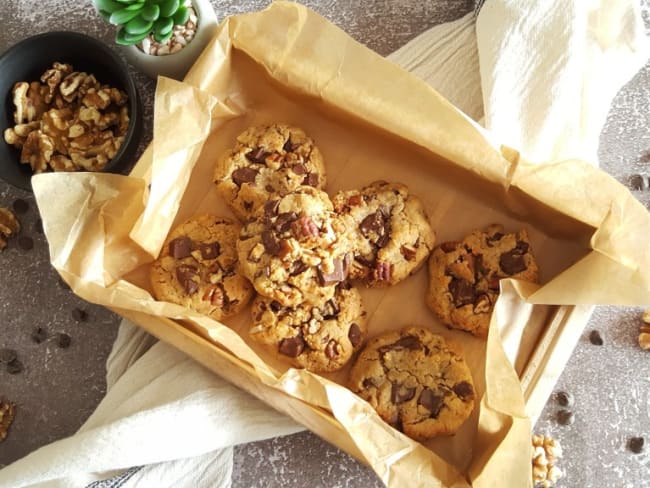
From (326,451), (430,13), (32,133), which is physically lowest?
(326,451)

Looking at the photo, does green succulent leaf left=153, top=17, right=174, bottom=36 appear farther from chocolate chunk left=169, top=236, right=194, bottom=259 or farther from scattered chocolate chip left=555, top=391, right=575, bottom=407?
scattered chocolate chip left=555, top=391, right=575, bottom=407

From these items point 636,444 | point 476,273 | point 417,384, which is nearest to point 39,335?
point 417,384

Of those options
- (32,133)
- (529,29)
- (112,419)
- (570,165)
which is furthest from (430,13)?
(112,419)

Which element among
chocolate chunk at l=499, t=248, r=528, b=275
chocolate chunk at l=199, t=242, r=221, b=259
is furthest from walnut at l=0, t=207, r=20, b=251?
chocolate chunk at l=499, t=248, r=528, b=275

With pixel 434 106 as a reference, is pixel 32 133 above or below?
below

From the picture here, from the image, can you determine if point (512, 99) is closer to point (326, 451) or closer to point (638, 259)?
point (638, 259)

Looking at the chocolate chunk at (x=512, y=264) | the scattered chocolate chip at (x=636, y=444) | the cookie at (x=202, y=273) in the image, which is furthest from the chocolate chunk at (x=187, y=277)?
the scattered chocolate chip at (x=636, y=444)

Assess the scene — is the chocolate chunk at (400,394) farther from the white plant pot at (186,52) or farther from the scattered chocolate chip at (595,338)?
the white plant pot at (186,52)
